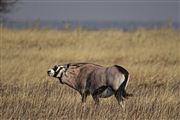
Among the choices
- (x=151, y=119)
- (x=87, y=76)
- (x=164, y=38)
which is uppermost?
(x=164, y=38)

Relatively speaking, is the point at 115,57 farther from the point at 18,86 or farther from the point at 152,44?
the point at 18,86

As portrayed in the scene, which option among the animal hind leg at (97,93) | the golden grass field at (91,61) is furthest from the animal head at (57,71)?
the animal hind leg at (97,93)

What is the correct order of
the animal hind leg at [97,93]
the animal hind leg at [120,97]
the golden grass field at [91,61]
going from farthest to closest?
the animal hind leg at [97,93], the animal hind leg at [120,97], the golden grass field at [91,61]

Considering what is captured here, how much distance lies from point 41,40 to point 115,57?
418cm

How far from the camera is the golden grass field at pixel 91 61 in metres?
8.32

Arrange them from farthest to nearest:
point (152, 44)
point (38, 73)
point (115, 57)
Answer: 1. point (152, 44)
2. point (115, 57)
3. point (38, 73)

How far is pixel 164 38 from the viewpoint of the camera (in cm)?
2092

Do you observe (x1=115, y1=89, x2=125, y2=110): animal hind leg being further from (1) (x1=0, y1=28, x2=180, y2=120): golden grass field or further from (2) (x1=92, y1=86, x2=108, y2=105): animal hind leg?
(2) (x1=92, y1=86, x2=108, y2=105): animal hind leg

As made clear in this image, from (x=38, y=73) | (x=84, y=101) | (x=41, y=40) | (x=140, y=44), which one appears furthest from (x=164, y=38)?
(x=84, y=101)

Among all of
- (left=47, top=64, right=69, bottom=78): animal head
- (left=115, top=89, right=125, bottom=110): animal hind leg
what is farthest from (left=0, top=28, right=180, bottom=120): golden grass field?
(left=47, top=64, right=69, bottom=78): animal head

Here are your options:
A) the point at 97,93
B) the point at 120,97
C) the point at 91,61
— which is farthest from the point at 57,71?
the point at 91,61

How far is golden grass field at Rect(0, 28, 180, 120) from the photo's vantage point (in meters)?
8.32

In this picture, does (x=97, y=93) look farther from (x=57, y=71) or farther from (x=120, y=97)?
(x=57, y=71)

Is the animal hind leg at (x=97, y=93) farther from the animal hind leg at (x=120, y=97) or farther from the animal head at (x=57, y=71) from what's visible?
the animal head at (x=57, y=71)
